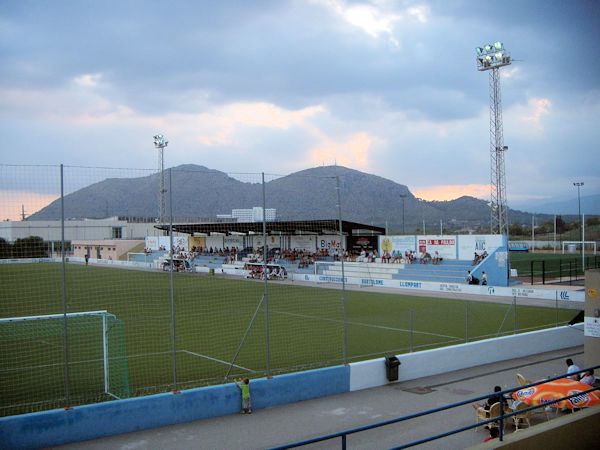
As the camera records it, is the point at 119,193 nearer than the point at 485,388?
Yes

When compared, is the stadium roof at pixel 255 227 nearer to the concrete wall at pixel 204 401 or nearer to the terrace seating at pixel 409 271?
the concrete wall at pixel 204 401

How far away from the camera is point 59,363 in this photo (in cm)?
1795

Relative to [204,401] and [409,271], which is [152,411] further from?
[409,271]

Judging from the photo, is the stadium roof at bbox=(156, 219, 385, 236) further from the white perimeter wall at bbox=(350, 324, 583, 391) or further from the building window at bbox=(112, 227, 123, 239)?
the white perimeter wall at bbox=(350, 324, 583, 391)

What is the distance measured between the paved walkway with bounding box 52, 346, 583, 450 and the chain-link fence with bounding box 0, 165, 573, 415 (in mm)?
1164

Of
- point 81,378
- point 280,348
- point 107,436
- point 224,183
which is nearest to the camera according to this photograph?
point 107,436

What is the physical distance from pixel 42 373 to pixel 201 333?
788 cm

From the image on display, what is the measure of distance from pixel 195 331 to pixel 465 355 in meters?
11.9

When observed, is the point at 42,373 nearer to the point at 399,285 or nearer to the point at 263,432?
the point at 263,432

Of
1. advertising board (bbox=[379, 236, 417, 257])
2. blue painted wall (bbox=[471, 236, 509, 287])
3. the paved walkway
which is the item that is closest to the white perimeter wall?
the paved walkway

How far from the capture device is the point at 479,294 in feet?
119

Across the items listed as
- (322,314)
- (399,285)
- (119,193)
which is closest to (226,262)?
(322,314)

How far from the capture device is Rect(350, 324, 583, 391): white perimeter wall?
15.1m

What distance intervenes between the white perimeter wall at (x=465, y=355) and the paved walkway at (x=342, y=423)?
1.02 feet
